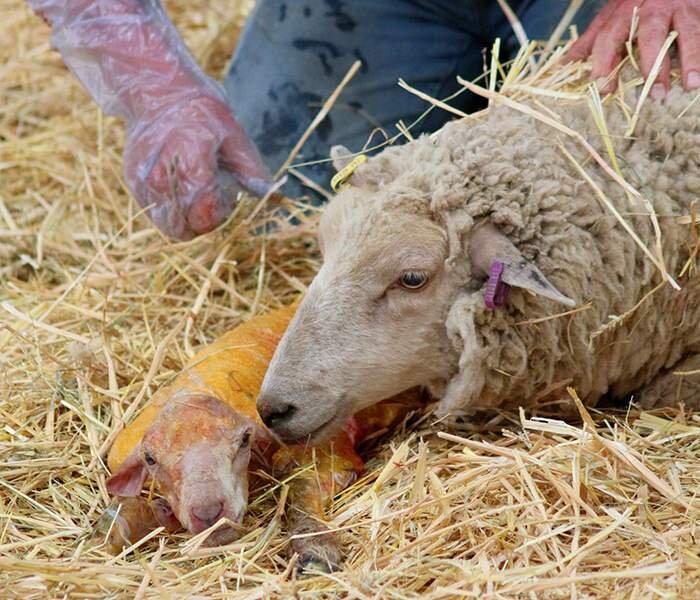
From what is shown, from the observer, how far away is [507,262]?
9.17ft

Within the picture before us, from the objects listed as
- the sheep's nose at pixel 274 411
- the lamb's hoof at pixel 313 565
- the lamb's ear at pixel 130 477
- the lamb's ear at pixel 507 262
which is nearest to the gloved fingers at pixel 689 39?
the lamb's ear at pixel 507 262

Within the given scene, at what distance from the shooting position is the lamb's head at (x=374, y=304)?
285 cm

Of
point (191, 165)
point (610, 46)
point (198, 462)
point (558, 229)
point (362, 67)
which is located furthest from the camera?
point (362, 67)

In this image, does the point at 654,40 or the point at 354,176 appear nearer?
the point at 354,176

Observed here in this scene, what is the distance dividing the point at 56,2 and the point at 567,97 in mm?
1919

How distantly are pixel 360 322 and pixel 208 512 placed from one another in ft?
2.10

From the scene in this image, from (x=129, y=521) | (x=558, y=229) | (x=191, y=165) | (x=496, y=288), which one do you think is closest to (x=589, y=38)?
(x=558, y=229)

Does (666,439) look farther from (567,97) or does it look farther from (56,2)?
(56,2)

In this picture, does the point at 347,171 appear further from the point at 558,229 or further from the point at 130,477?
the point at 130,477

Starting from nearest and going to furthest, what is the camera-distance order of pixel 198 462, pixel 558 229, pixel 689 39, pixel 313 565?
pixel 313 565 → pixel 198 462 → pixel 558 229 → pixel 689 39

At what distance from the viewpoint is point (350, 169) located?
3.04 m

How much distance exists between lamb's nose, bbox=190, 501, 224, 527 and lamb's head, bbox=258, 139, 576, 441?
317 millimetres

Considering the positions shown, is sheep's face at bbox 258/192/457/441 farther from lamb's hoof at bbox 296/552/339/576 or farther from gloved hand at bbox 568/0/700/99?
gloved hand at bbox 568/0/700/99

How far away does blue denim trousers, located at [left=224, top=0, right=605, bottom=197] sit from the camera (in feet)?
15.1
